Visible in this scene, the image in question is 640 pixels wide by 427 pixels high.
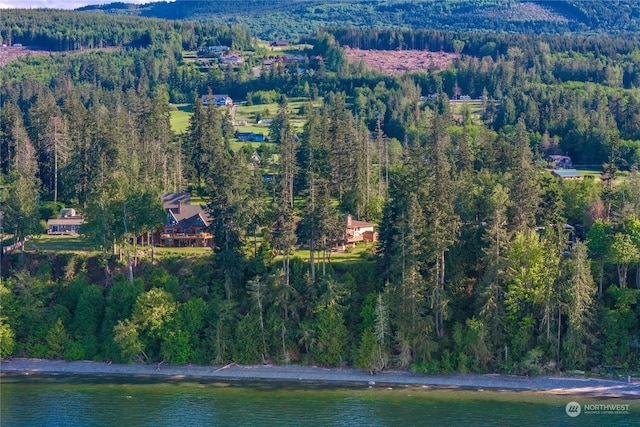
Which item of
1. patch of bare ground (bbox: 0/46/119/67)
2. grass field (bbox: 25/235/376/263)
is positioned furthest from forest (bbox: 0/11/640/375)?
patch of bare ground (bbox: 0/46/119/67)

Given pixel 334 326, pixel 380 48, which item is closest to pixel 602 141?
pixel 334 326

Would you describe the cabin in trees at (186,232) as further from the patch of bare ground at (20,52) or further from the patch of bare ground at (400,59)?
the patch of bare ground at (20,52)

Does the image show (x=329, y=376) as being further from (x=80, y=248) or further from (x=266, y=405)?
(x=80, y=248)

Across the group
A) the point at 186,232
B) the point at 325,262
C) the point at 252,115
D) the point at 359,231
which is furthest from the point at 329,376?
the point at 252,115

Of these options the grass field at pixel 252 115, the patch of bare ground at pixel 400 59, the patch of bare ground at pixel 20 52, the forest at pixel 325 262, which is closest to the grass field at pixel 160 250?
the forest at pixel 325 262

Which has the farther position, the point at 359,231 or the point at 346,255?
the point at 359,231

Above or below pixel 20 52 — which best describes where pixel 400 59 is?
below

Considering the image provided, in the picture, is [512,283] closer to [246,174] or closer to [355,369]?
[355,369]
